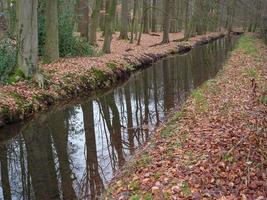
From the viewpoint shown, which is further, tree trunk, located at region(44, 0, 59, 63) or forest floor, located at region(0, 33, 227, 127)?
tree trunk, located at region(44, 0, 59, 63)

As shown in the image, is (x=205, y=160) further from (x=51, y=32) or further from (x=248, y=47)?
(x=248, y=47)

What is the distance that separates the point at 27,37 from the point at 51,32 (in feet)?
10.6

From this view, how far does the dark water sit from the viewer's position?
25.4ft

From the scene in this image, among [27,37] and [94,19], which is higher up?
[94,19]

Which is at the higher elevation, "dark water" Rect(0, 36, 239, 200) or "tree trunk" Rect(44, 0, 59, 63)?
"tree trunk" Rect(44, 0, 59, 63)

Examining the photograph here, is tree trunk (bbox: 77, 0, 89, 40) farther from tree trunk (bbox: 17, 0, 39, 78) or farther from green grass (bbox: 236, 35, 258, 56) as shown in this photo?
green grass (bbox: 236, 35, 258, 56)

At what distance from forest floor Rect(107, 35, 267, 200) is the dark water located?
2.20 feet

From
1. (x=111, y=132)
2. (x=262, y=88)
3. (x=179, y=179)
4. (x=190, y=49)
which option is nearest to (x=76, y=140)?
(x=111, y=132)

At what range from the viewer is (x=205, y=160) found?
687 cm

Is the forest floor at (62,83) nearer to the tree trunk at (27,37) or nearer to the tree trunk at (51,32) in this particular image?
the tree trunk at (51,32)

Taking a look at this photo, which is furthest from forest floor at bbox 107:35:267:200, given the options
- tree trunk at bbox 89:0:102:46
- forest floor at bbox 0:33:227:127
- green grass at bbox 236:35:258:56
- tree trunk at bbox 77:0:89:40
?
green grass at bbox 236:35:258:56

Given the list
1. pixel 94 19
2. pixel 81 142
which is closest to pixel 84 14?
pixel 94 19

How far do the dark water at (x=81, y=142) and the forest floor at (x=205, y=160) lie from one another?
2.20 feet

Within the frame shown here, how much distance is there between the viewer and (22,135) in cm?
1092
